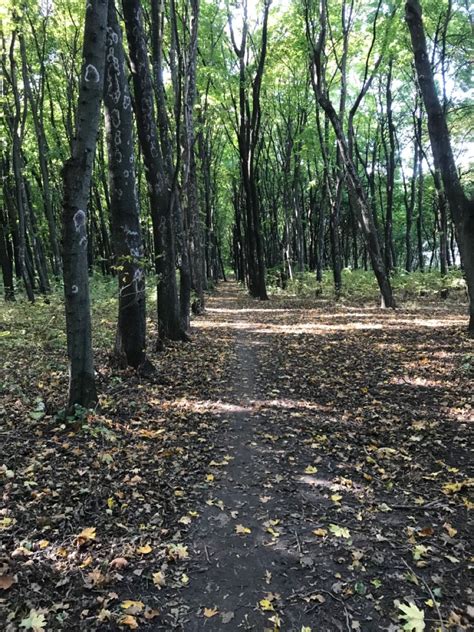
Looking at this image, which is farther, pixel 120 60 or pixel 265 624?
pixel 120 60

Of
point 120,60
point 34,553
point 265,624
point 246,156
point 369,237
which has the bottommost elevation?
point 265,624

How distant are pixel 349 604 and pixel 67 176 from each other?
16.3 feet

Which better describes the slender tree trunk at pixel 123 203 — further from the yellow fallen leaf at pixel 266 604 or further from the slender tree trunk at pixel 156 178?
the yellow fallen leaf at pixel 266 604

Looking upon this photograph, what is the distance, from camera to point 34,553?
3.36m

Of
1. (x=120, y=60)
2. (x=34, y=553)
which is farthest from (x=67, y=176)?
(x=34, y=553)

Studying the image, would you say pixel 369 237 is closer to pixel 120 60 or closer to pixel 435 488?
pixel 120 60

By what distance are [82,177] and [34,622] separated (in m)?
4.33

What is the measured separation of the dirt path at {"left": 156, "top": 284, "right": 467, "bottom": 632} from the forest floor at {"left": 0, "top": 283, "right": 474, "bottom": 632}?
2cm

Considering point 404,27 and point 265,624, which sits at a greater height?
point 404,27

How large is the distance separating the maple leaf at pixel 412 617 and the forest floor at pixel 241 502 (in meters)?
0.01

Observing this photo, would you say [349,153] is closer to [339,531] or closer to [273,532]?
[339,531]

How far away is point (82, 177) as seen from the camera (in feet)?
17.2

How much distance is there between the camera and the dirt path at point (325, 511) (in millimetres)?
3018

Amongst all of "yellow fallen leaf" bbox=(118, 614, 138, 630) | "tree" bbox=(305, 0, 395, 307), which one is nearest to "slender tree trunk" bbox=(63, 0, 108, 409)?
"yellow fallen leaf" bbox=(118, 614, 138, 630)
